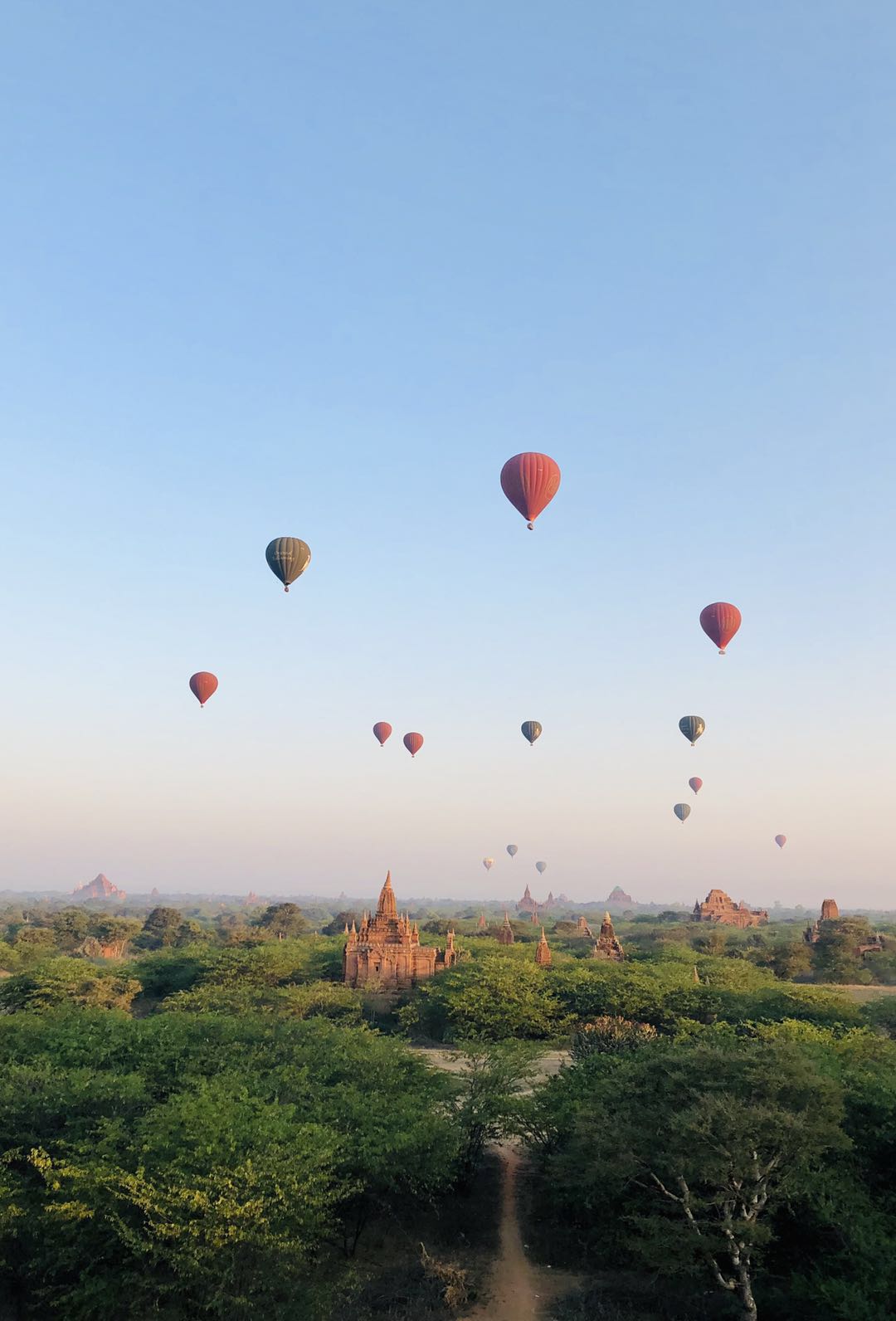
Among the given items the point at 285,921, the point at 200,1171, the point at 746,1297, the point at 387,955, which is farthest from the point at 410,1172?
the point at 285,921

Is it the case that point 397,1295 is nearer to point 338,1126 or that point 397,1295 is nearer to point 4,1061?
point 338,1126

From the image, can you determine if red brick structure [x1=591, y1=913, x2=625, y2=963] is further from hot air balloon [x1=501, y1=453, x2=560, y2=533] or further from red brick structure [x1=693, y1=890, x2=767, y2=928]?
A: red brick structure [x1=693, y1=890, x2=767, y2=928]

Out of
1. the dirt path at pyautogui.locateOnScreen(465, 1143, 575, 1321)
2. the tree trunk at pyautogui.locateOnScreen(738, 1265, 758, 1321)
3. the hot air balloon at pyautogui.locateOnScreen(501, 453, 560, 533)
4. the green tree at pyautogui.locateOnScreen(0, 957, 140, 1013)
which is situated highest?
the hot air balloon at pyautogui.locateOnScreen(501, 453, 560, 533)

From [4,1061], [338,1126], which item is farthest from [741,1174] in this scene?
[4,1061]

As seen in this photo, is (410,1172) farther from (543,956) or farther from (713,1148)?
(543,956)

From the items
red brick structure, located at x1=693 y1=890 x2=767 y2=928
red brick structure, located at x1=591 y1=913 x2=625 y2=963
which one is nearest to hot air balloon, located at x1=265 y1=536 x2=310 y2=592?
red brick structure, located at x1=591 y1=913 x2=625 y2=963
